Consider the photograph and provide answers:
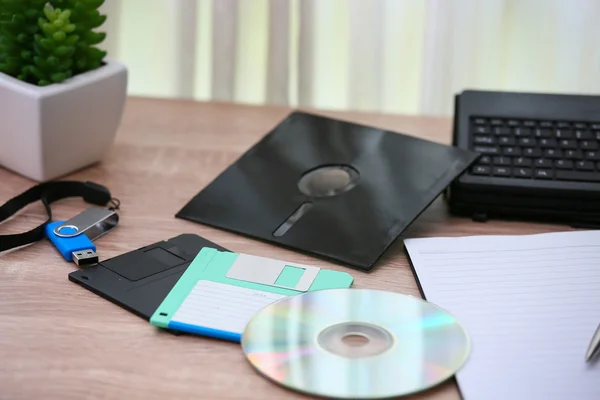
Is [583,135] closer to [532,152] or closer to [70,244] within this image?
[532,152]

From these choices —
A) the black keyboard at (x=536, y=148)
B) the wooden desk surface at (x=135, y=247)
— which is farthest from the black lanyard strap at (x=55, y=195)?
the black keyboard at (x=536, y=148)

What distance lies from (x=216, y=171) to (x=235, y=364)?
1.19 ft

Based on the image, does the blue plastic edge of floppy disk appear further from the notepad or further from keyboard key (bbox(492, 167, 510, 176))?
keyboard key (bbox(492, 167, 510, 176))

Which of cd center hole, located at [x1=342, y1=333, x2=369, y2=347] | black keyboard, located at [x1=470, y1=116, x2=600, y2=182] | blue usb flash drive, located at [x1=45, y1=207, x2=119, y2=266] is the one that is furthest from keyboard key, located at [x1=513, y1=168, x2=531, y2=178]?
blue usb flash drive, located at [x1=45, y1=207, x2=119, y2=266]

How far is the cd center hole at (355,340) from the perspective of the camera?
0.61 m

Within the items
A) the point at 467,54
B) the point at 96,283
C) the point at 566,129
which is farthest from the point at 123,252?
the point at 467,54

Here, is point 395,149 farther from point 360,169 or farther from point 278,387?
point 278,387

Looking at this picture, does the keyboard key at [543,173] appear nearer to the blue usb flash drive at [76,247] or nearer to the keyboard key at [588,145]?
the keyboard key at [588,145]

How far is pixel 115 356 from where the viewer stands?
612 mm

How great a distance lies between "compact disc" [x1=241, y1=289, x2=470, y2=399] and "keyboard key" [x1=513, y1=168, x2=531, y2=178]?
0.74ft

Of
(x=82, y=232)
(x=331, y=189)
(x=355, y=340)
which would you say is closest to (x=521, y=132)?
(x=331, y=189)

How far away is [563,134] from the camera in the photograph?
854 mm

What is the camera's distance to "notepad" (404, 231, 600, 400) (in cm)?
58

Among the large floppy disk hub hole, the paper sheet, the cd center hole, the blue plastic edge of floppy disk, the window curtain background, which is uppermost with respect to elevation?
the window curtain background
